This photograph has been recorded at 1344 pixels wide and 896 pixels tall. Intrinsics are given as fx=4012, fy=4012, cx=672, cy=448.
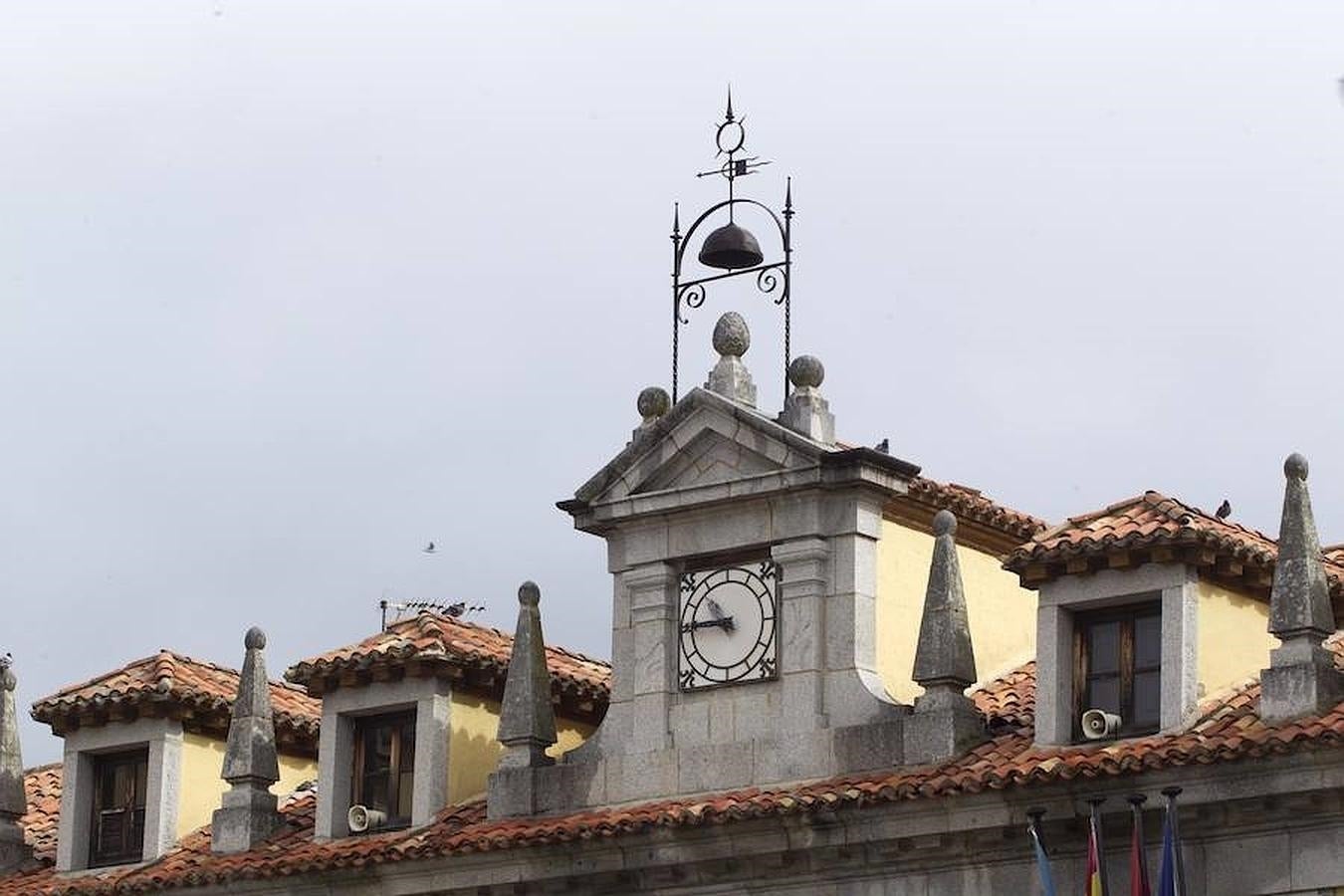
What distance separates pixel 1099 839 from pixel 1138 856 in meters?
0.51

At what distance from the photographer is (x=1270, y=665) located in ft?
108

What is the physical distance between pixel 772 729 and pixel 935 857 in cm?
244

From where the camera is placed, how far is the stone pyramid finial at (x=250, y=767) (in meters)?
39.4

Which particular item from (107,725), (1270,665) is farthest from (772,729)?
(107,725)

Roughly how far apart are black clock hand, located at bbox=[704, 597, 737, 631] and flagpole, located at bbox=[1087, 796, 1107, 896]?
477cm

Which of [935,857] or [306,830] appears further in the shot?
[306,830]

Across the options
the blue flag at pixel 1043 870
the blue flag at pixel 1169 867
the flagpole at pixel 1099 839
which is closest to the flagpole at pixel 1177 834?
the blue flag at pixel 1169 867

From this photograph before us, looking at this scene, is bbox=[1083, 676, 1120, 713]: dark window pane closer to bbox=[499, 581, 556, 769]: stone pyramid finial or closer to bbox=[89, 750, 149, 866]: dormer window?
bbox=[499, 581, 556, 769]: stone pyramid finial

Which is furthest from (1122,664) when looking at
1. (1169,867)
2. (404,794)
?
(404,794)

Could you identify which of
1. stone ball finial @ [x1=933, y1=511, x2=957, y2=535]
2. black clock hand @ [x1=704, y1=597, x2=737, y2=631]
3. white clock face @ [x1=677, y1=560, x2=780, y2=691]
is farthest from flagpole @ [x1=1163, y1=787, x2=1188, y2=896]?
black clock hand @ [x1=704, y1=597, x2=737, y2=631]

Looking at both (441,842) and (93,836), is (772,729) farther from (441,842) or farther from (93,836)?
(93,836)

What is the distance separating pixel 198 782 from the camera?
135 ft

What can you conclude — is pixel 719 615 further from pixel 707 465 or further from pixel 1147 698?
pixel 1147 698

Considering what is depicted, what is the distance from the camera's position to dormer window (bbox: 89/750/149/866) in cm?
4078
